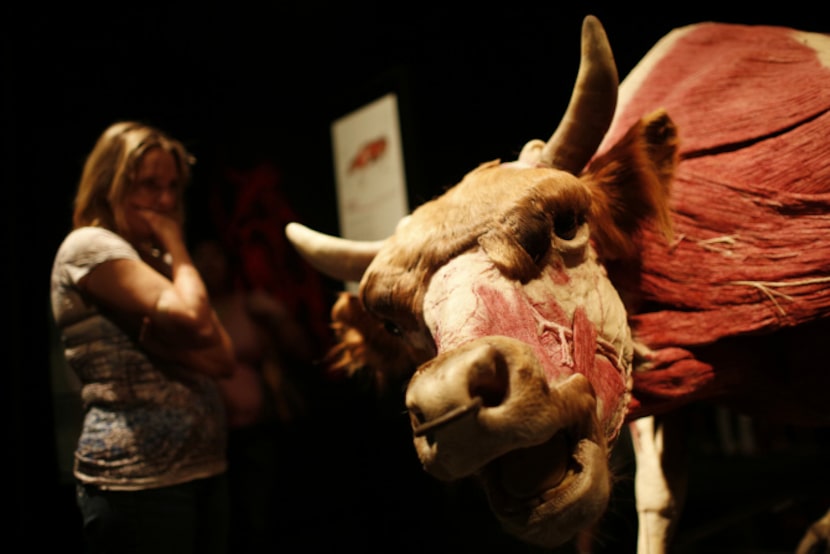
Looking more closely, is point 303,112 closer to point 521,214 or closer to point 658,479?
point 521,214

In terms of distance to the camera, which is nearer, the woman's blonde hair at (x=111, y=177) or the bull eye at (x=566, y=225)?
the bull eye at (x=566, y=225)

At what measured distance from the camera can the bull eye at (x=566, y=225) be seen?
1.34 meters

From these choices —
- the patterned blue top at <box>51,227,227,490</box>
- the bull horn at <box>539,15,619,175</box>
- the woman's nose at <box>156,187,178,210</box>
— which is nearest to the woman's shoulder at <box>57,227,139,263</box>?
the patterned blue top at <box>51,227,227,490</box>

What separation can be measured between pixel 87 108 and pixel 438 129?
1199 millimetres

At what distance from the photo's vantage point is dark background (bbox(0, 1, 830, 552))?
6.63 ft

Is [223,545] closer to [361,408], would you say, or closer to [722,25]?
[361,408]

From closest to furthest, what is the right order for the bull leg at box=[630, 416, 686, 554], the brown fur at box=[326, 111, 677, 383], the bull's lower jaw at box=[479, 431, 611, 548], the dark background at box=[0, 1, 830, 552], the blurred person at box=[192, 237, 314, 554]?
the bull's lower jaw at box=[479, 431, 611, 548] < the brown fur at box=[326, 111, 677, 383] < the bull leg at box=[630, 416, 686, 554] < the dark background at box=[0, 1, 830, 552] < the blurred person at box=[192, 237, 314, 554]

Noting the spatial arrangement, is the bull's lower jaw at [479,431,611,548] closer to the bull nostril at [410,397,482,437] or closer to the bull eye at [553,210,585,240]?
the bull nostril at [410,397,482,437]

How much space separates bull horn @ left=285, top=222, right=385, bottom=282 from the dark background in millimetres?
650

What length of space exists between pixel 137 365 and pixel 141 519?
36 centimetres

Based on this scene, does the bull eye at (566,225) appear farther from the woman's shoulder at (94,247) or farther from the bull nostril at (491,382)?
the woman's shoulder at (94,247)

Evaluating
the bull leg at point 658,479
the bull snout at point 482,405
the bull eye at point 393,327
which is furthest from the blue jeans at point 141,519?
the bull leg at point 658,479

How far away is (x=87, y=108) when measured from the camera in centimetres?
222

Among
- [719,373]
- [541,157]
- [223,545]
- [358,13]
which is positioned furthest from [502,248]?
[358,13]
